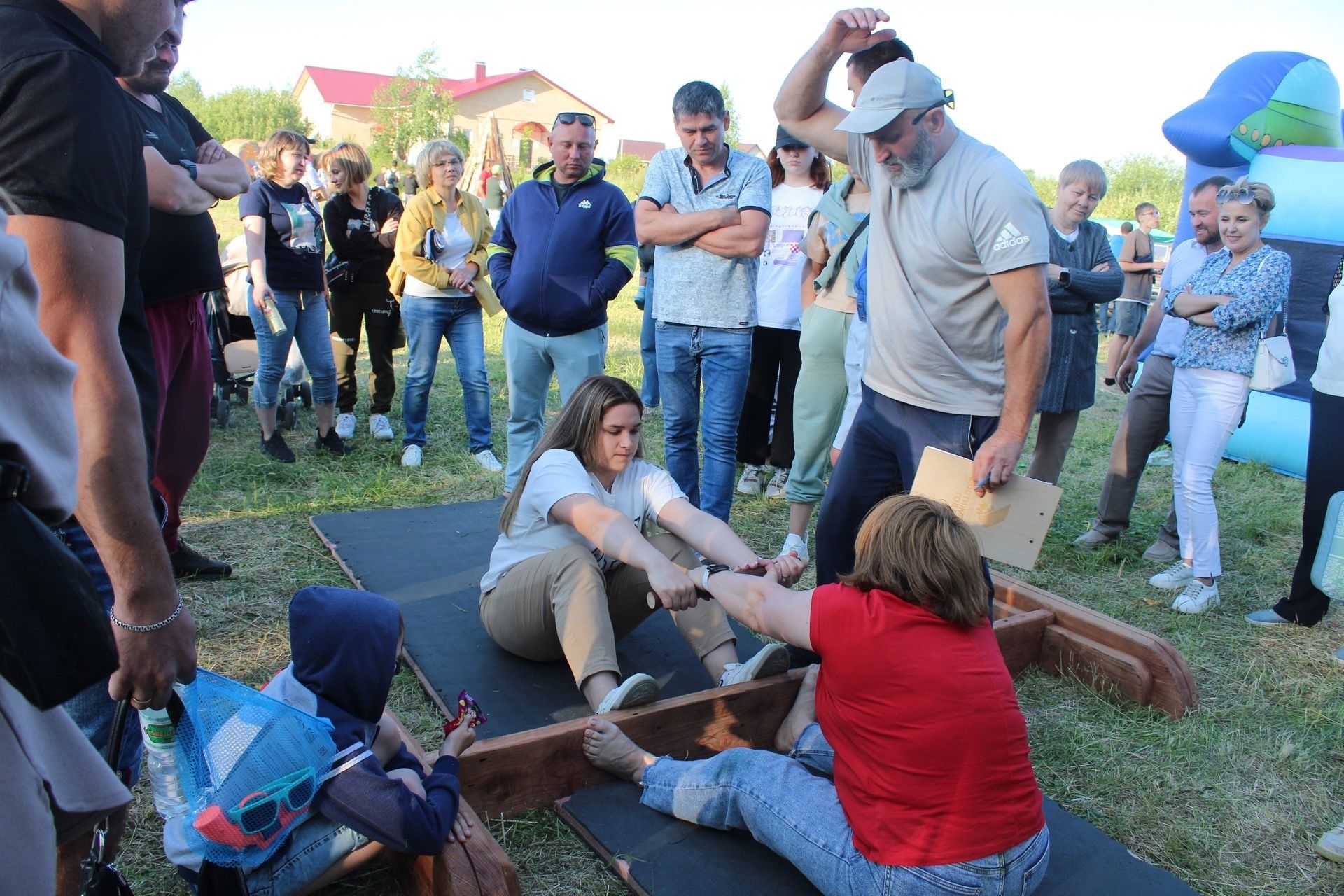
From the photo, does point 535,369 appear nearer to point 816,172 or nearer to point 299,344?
point 299,344

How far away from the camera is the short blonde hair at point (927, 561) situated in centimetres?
212

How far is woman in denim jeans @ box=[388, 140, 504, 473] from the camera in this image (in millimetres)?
5934

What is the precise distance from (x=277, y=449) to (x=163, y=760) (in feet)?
14.5

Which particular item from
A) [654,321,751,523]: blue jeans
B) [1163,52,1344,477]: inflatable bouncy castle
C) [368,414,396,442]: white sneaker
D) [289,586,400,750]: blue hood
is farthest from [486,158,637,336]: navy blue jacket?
[1163,52,1344,477]: inflatable bouncy castle

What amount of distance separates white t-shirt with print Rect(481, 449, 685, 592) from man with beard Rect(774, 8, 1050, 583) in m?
0.63

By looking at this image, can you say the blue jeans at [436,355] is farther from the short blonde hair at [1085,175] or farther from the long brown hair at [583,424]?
the short blonde hair at [1085,175]

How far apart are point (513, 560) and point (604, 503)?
0.38m

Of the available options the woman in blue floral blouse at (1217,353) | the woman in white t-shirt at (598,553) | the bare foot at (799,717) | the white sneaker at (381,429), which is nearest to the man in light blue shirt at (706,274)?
the woman in white t-shirt at (598,553)

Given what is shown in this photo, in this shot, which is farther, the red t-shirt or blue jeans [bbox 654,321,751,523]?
blue jeans [bbox 654,321,751,523]

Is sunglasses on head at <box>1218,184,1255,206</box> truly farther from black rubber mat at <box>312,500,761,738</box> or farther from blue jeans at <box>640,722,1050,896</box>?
blue jeans at <box>640,722,1050,896</box>

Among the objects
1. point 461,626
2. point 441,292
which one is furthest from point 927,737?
point 441,292

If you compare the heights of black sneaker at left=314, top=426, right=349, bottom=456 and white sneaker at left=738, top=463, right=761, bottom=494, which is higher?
black sneaker at left=314, top=426, right=349, bottom=456

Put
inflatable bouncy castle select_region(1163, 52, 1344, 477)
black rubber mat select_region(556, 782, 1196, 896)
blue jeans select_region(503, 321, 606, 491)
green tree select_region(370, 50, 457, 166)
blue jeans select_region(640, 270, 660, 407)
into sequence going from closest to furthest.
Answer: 1. black rubber mat select_region(556, 782, 1196, 896)
2. blue jeans select_region(503, 321, 606, 491)
3. inflatable bouncy castle select_region(1163, 52, 1344, 477)
4. blue jeans select_region(640, 270, 660, 407)
5. green tree select_region(370, 50, 457, 166)

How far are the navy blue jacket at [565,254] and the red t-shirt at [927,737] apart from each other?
3.09 m
